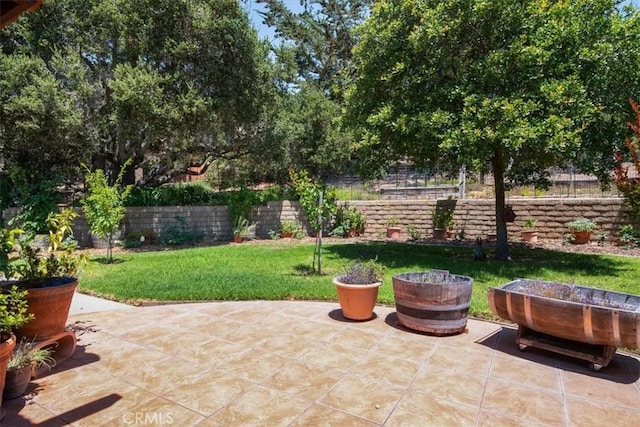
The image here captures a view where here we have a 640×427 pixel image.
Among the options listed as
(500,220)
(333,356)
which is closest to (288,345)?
(333,356)

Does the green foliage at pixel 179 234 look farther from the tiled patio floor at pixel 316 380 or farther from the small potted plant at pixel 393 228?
the tiled patio floor at pixel 316 380

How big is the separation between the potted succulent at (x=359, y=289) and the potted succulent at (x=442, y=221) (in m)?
7.93

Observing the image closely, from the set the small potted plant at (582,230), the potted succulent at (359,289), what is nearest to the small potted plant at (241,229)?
the potted succulent at (359,289)

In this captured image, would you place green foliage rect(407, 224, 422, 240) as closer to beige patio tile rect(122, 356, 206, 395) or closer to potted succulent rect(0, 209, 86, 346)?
beige patio tile rect(122, 356, 206, 395)

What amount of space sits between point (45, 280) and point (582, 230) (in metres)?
11.3

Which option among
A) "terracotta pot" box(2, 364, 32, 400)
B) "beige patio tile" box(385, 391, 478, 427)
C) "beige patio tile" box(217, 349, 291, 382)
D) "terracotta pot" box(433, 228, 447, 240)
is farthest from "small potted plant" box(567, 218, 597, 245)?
"terracotta pot" box(2, 364, 32, 400)

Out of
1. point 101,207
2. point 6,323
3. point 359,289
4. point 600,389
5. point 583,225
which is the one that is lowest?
point 600,389

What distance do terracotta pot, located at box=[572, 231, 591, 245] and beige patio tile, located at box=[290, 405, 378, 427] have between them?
10.0 meters

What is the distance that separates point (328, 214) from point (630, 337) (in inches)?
186

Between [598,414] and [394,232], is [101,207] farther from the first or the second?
[598,414]

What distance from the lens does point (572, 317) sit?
10.6 feet

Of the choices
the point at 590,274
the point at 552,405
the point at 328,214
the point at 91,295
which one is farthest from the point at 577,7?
the point at 91,295

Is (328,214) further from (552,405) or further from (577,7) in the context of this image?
(577,7)

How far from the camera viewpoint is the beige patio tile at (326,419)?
8.20 feet
